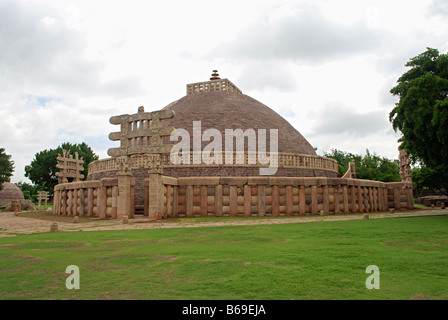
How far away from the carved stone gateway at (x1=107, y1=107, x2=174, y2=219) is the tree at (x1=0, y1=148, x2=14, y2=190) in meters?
28.9

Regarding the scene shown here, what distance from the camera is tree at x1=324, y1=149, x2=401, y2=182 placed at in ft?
118

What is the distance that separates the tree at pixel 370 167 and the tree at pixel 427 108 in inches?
710

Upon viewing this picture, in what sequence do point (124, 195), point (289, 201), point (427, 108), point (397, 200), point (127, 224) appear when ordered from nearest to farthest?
point (127, 224) → point (427, 108) → point (124, 195) → point (289, 201) → point (397, 200)

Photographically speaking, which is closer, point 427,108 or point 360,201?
point 427,108

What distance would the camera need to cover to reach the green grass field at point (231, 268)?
10.5 feet

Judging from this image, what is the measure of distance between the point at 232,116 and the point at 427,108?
15721 millimetres

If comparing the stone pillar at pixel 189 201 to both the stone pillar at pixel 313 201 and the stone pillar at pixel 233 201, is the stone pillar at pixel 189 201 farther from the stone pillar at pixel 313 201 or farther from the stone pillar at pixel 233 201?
the stone pillar at pixel 313 201

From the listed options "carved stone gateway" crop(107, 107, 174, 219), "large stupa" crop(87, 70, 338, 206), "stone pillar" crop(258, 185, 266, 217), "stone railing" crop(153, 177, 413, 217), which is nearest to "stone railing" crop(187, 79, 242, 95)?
"large stupa" crop(87, 70, 338, 206)

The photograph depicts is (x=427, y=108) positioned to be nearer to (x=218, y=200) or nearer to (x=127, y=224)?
(x=218, y=200)

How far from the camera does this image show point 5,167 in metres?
37.9

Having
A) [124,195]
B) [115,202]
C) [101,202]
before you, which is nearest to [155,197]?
[124,195]

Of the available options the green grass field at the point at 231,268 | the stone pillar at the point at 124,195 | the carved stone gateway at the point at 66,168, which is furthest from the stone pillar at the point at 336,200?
the carved stone gateway at the point at 66,168
